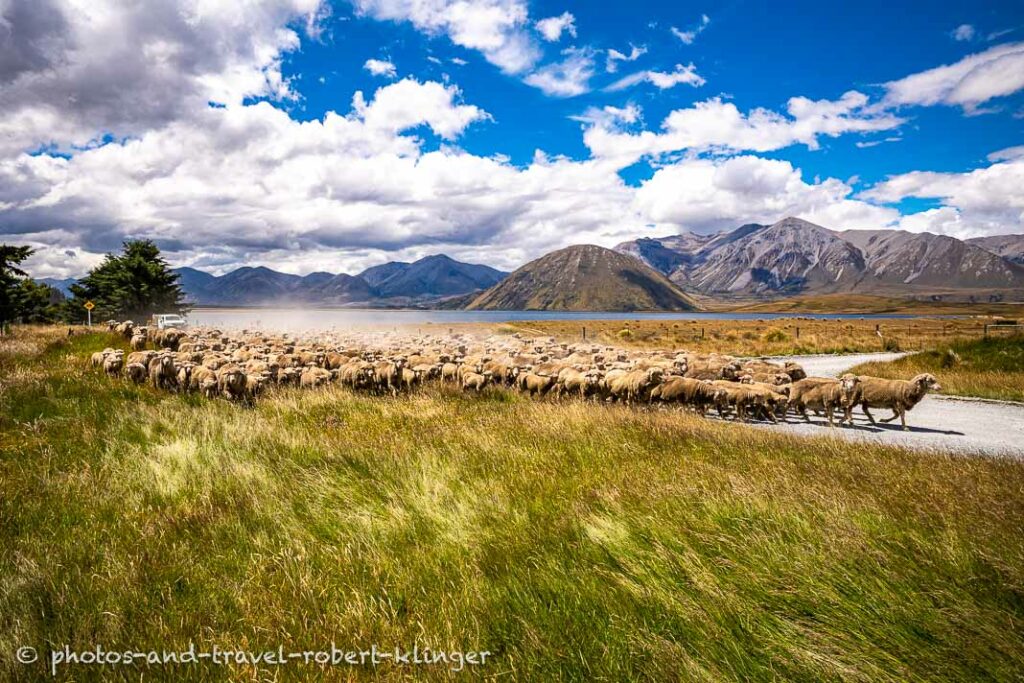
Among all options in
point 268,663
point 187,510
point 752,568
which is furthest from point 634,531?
point 187,510

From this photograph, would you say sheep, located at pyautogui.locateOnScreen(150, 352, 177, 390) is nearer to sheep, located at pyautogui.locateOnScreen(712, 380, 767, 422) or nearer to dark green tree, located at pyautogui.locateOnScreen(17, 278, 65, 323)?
sheep, located at pyautogui.locateOnScreen(712, 380, 767, 422)

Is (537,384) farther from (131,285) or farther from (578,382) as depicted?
(131,285)

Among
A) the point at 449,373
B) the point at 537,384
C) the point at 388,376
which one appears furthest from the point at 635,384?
the point at 388,376

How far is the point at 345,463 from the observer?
6262 mm

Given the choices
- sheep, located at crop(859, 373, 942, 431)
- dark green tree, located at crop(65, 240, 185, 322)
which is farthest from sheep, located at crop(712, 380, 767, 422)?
dark green tree, located at crop(65, 240, 185, 322)

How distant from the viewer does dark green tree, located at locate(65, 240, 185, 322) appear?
5056 cm

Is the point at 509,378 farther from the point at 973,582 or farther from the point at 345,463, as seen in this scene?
the point at 973,582

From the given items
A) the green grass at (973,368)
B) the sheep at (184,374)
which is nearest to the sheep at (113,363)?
the sheep at (184,374)

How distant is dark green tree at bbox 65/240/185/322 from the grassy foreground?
182ft

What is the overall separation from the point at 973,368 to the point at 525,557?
82.7ft

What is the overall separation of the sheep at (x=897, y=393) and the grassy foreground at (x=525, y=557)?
629cm

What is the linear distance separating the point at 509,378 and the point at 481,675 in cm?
1385

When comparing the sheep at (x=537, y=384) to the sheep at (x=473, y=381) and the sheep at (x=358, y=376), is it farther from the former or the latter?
the sheep at (x=358, y=376)

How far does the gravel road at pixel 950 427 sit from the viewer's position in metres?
9.42
